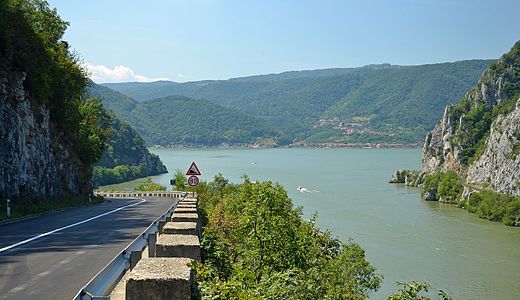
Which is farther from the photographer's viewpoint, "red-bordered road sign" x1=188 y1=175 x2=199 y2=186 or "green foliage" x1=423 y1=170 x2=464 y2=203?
"green foliage" x1=423 y1=170 x2=464 y2=203

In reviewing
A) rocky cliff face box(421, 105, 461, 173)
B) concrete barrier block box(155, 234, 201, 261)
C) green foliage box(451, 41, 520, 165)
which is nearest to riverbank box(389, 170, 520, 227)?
rocky cliff face box(421, 105, 461, 173)

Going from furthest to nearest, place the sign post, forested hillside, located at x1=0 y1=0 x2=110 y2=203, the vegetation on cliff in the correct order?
the vegetation on cliff → forested hillside, located at x1=0 y1=0 x2=110 y2=203 → the sign post

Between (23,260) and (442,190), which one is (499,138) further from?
(23,260)

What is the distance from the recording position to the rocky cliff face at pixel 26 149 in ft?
88.1

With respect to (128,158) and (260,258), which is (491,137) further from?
(260,258)

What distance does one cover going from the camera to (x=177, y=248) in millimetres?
5621

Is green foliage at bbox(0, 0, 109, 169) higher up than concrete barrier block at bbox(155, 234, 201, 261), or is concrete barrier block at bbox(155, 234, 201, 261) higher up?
green foliage at bbox(0, 0, 109, 169)

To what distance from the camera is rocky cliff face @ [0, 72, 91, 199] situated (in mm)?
26859

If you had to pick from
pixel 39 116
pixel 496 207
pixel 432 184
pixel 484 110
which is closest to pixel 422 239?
pixel 496 207

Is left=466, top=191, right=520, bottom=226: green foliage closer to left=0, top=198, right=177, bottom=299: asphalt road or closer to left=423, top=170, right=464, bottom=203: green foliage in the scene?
left=423, top=170, right=464, bottom=203: green foliage

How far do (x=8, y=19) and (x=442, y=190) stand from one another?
313 feet

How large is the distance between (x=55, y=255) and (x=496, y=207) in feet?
276

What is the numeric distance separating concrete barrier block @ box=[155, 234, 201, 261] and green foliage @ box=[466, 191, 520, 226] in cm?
8159

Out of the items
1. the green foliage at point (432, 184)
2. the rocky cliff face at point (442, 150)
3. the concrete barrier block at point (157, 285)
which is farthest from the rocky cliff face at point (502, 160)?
the concrete barrier block at point (157, 285)
